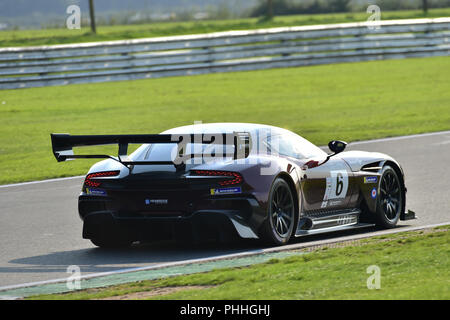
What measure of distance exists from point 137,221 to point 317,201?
1891 millimetres

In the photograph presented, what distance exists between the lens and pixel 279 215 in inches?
369

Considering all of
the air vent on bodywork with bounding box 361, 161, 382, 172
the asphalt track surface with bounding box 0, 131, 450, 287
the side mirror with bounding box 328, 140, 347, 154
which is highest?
the side mirror with bounding box 328, 140, 347, 154

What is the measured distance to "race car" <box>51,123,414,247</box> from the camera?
8.98 m

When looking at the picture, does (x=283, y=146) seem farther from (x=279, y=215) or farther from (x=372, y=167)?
(x=372, y=167)

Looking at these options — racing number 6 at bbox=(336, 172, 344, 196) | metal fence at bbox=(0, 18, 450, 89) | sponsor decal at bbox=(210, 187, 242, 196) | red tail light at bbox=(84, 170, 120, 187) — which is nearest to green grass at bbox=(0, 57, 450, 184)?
metal fence at bbox=(0, 18, 450, 89)

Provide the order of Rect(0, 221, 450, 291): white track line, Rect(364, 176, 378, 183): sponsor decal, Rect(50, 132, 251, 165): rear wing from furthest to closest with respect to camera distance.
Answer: Rect(364, 176, 378, 183): sponsor decal < Rect(50, 132, 251, 165): rear wing < Rect(0, 221, 450, 291): white track line

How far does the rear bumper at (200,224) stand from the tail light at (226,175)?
0.49ft

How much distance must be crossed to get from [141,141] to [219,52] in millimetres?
20228

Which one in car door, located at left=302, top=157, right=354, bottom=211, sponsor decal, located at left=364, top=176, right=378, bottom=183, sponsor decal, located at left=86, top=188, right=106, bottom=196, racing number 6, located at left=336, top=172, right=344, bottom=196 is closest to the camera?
sponsor decal, located at left=86, top=188, right=106, bottom=196

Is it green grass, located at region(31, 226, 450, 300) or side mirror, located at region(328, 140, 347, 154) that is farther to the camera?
side mirror, located at region(328, 140, 347, 154)

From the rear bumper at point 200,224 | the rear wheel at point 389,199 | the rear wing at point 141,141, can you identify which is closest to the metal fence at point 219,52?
the rear wheel at point 389,199

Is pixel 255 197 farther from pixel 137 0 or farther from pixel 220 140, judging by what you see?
pixel 137 0

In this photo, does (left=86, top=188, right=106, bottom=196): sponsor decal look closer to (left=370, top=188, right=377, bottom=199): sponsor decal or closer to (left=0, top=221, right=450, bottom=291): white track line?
(left=0, top=221, right=450, bottom=291): white track line

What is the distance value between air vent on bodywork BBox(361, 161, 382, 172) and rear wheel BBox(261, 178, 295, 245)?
1411 mm
